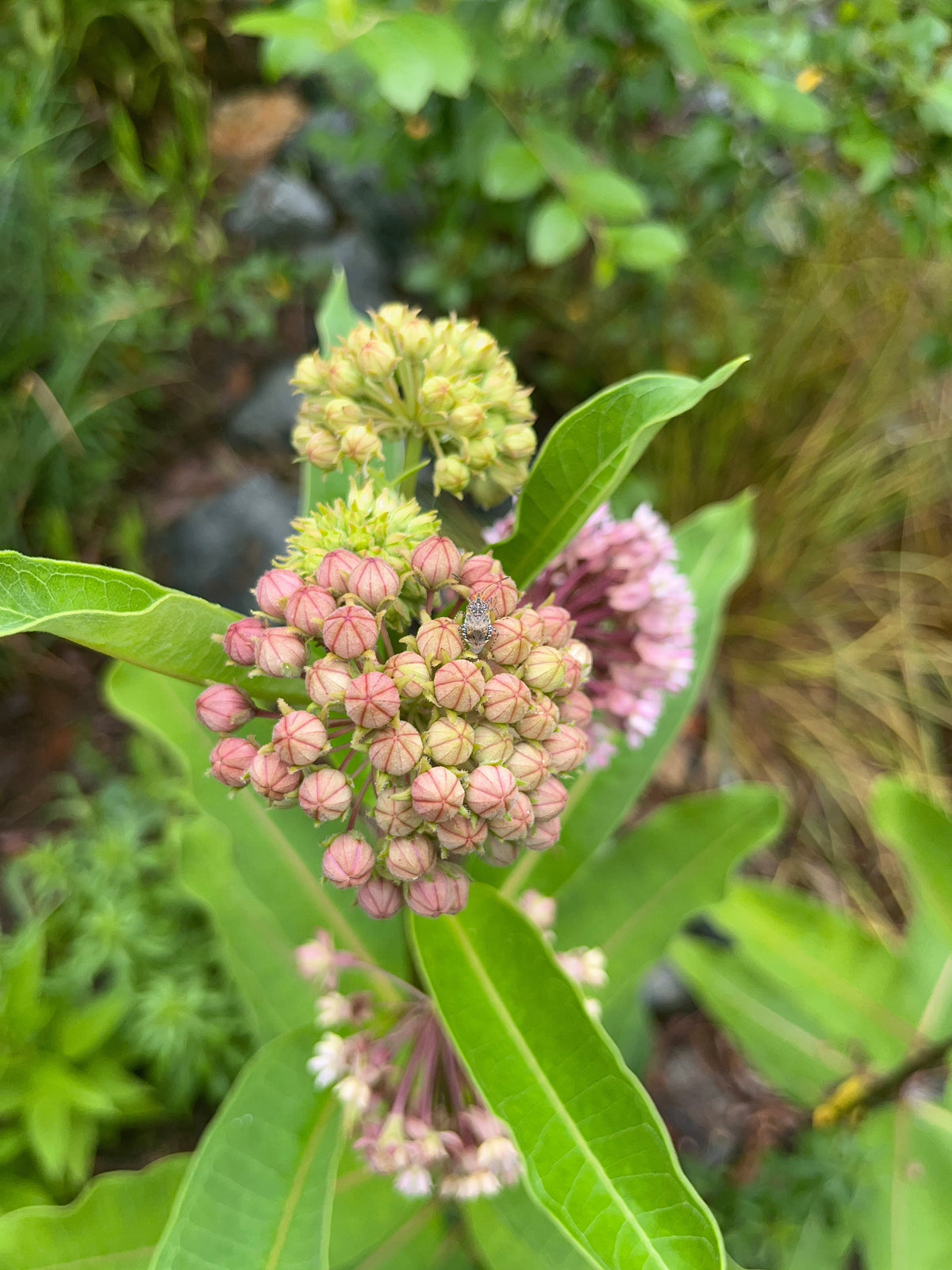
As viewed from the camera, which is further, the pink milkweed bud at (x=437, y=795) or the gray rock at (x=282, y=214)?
the gray rock at (x=282, y=214)

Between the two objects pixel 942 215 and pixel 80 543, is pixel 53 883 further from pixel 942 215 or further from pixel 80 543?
pixel 942 215

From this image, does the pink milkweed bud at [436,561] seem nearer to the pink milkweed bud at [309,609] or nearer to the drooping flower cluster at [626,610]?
the pink milkweed bud at [309,609]

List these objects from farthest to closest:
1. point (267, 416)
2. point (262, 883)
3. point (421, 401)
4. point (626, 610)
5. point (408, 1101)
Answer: point (267, 416), point (262, 883), point (408, 1101), point (626, 610), point (421, 401)

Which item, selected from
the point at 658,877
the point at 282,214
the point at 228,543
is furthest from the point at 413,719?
the point at 282,214

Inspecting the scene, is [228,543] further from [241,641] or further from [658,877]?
[241,641]

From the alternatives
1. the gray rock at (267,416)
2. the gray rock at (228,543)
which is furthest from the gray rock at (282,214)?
the gray rock at (228,543)

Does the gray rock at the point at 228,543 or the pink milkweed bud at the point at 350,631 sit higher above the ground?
Result: the pink milkweed bud at the point at 350,631

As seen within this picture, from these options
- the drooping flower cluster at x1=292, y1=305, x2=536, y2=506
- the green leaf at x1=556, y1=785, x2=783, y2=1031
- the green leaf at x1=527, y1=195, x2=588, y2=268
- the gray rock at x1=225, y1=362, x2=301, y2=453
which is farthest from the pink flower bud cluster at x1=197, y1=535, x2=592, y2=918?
the gray rock at x1=225, y1=362, x2=301, y2=453
